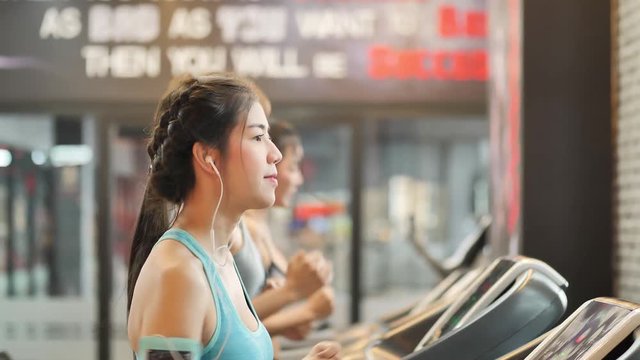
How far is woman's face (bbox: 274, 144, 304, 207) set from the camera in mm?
3082

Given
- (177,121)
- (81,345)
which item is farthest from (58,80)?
(177,121)

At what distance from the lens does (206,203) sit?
1564mm

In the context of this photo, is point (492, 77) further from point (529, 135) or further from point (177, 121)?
point (177, 121)

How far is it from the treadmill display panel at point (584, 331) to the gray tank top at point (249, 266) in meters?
0.97

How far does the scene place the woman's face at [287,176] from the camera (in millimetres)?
3082

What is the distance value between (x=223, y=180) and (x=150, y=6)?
15.3 feet

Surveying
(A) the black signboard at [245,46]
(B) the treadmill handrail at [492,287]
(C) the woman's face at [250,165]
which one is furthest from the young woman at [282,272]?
(A) the black signboard at [245,46]

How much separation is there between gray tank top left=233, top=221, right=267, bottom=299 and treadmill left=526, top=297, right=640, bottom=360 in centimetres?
94

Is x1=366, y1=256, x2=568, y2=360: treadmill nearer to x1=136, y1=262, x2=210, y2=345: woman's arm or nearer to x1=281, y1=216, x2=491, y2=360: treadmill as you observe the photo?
x1=281, y1=216, x2=491, y2=360: treadmill

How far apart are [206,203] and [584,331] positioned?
2.30 ft

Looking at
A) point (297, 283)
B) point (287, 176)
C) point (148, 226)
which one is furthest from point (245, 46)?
point (148, 226)

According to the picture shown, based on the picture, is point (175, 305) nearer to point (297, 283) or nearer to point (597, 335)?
point (597, 335)

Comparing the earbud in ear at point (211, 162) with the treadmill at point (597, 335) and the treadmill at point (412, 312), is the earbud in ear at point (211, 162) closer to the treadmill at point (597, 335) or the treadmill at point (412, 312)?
the treadmill at point (597, 335)

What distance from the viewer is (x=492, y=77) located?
4684mm
